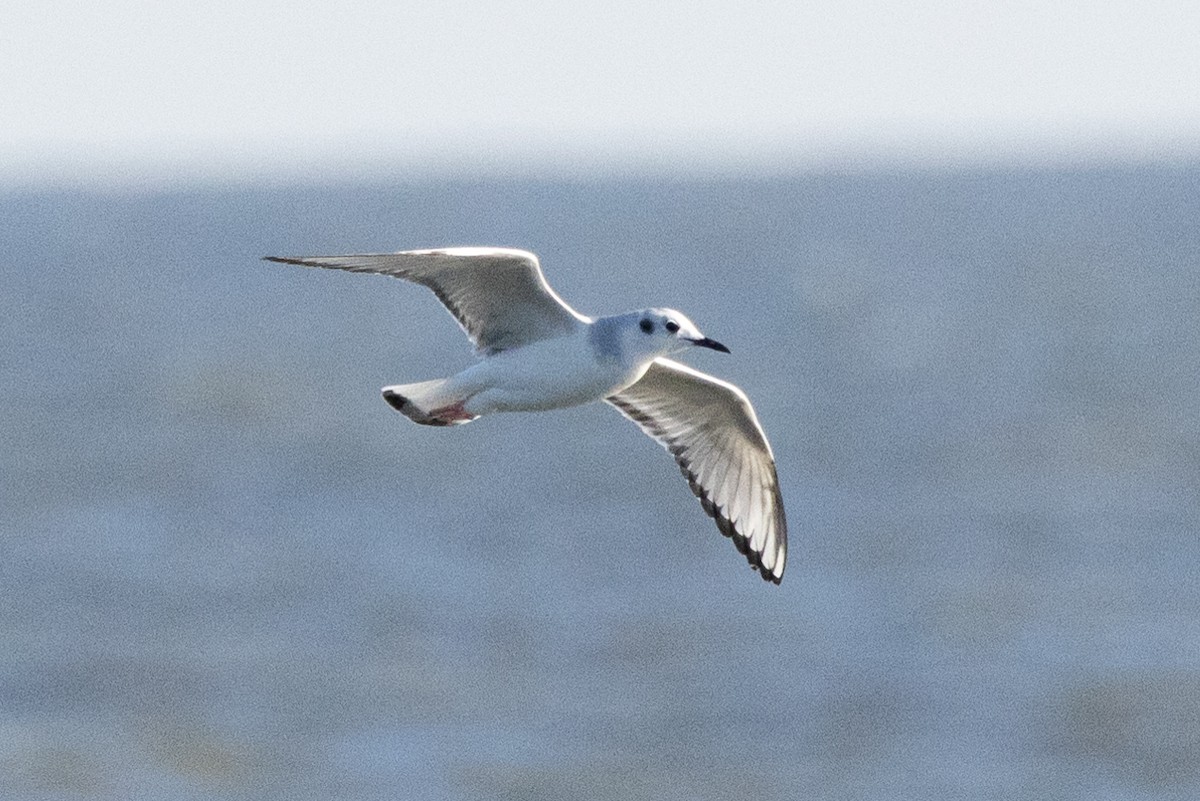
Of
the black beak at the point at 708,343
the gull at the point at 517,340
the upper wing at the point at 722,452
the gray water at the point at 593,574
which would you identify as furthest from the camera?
the gray water at the point at 593,574

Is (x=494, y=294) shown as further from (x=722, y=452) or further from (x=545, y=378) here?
(x=722, y=452)

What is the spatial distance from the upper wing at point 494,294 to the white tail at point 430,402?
357 millimetres

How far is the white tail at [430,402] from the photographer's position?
10836 mm

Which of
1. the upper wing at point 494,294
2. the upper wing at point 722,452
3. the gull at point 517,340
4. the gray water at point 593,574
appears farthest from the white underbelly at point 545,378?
the gray water at point 593,574

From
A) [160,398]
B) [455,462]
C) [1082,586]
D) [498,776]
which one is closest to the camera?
[498,776]

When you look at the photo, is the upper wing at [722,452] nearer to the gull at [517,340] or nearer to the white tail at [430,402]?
the gull at [517,340]

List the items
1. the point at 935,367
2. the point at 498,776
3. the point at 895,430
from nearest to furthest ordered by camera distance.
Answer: the point at 498,776 < the point at 895,430 < the point at 935,367

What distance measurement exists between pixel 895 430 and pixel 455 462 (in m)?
6.36

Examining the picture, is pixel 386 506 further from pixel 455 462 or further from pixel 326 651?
pixel 326 651

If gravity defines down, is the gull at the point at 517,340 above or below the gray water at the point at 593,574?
below

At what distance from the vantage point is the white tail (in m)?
10.8

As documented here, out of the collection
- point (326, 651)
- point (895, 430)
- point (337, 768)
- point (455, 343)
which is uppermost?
point (455, 343)

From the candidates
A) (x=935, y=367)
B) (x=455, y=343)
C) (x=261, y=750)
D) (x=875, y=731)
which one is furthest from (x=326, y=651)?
(x=935, y=367)

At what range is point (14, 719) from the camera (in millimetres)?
21312
